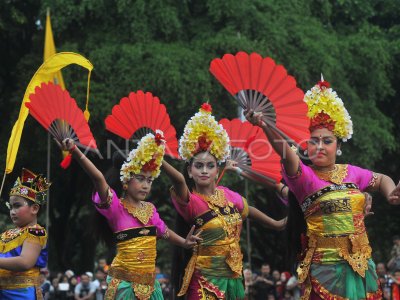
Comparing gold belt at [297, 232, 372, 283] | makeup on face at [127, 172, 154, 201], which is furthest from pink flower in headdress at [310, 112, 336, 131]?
makeup on face at [127, 172, 154, 201]

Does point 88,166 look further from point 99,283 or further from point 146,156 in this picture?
point 99,283

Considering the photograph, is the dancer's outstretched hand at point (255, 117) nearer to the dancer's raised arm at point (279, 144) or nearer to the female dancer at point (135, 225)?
the dancer's raised arm at point (279, 144)

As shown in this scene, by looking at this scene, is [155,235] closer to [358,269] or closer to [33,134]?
[358,269]

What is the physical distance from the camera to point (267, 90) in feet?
25.4

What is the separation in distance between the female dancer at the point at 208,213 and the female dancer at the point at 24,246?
4.06 ft

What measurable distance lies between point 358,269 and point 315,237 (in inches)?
17.2

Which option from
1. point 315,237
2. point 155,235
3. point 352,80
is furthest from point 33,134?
point 315,237

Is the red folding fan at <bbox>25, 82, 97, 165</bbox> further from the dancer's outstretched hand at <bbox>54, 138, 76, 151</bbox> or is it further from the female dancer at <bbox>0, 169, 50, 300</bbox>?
the female dancer at <bbox>0, 169, 50, 300</bbox>

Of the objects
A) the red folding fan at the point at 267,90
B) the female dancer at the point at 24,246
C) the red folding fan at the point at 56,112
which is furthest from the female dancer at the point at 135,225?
the red folding fan at the point at 267,90

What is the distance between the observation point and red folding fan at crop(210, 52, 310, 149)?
25.1 ft

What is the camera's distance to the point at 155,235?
8.66m

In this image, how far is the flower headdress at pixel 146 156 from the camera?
850cm

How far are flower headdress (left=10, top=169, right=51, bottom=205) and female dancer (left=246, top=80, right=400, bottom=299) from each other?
2.24m

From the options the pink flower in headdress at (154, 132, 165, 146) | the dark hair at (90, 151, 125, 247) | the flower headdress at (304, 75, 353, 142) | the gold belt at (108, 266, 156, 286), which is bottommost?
the gold belt at (108, 266, 156, 286)
